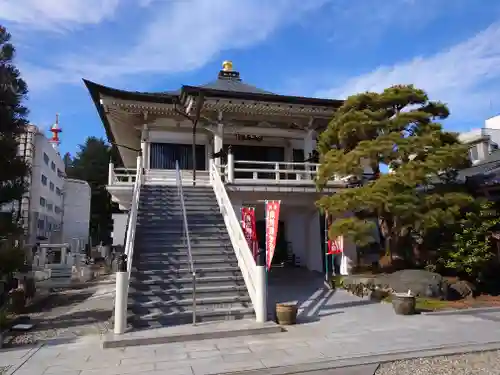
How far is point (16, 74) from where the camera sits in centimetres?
902

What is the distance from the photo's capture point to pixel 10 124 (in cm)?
888

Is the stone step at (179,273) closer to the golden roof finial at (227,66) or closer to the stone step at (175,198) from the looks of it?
the stone step at (175,198)

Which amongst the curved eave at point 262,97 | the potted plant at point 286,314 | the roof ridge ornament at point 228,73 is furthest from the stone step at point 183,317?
the roof ridge ornament at point 228,73

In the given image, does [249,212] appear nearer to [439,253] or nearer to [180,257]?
[180,257]

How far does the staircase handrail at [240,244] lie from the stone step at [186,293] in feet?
1.15

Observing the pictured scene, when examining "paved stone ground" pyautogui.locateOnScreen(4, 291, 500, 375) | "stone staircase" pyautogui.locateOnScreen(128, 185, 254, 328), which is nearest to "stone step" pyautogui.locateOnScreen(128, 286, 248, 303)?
"stone staircase" pyautogui.locateOnScreen(128, 185, 254, 328)

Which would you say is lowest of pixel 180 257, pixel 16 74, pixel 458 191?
pixel 180 257

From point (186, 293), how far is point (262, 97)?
9.25m

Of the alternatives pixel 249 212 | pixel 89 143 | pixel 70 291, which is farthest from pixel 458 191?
pixel 89 143

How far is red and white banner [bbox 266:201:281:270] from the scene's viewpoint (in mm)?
10602

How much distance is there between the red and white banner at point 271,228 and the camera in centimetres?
1060

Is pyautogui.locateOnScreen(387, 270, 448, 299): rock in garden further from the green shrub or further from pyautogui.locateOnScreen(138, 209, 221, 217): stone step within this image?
pyautogui.locateOnScreen(138, 209, 221, 217): stone step

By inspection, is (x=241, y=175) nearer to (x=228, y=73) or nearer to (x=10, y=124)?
(x=228, y=73)

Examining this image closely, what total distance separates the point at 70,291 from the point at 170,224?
7941mm
